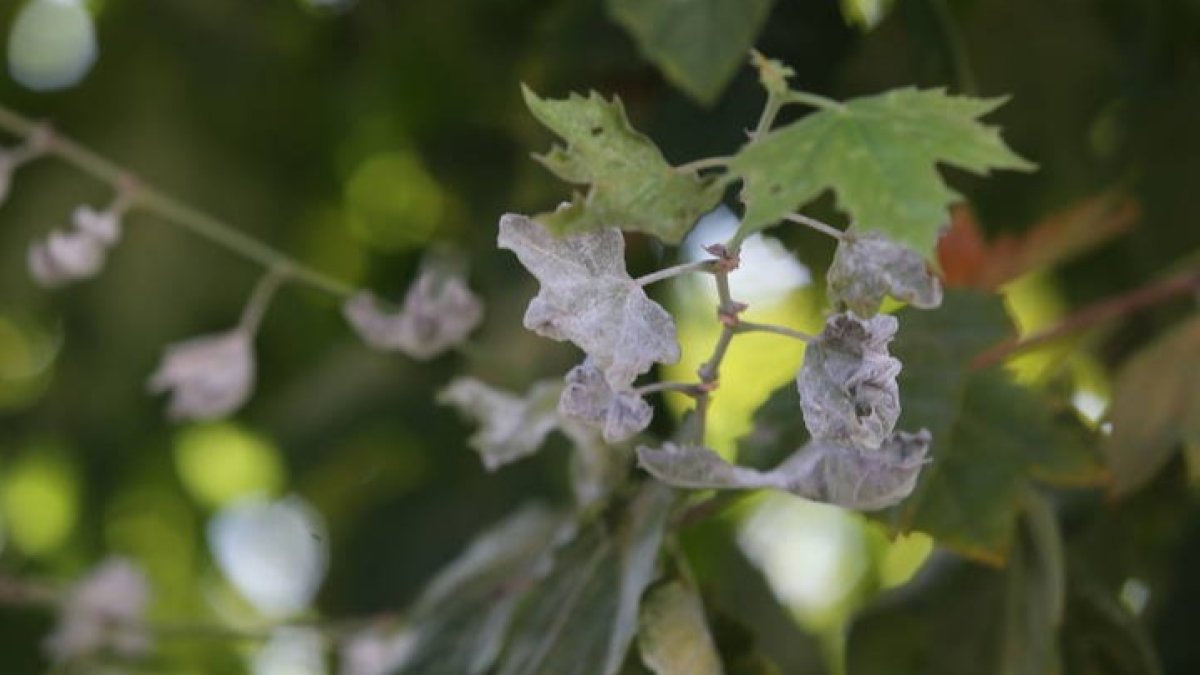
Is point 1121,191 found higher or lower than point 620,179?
lower

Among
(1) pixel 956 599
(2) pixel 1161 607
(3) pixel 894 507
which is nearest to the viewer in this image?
(3) pixel 894 507

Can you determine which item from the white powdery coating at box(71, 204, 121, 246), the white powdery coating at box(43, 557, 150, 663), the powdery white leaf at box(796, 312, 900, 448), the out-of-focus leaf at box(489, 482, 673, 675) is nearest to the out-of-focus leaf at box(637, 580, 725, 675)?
the out-of-focus leaf at box(489, 482, 673, 675)

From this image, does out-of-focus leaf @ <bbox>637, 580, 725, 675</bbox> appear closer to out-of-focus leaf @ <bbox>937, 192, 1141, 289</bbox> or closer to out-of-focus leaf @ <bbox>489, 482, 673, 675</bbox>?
out-of-focus leaf @ <bbox>489, 482, 673, 675</bbox>

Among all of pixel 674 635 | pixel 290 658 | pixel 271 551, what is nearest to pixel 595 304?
pixel 674 635

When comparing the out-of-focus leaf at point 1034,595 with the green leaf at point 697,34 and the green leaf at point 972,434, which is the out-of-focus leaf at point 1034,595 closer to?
the green leaf at point 972,434

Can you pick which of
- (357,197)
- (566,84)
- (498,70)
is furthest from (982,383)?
(357,197)

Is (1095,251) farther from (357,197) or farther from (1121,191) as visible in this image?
(357,197)
